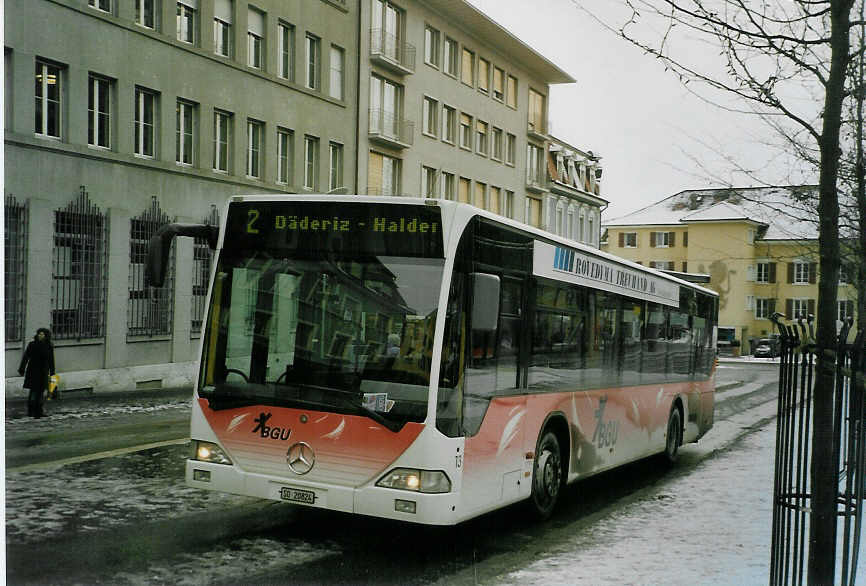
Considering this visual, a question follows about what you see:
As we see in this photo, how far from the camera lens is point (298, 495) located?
689cm

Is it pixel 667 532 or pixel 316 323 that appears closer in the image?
pixel 316 323

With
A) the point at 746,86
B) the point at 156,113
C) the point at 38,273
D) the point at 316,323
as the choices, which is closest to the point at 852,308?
the point at 746,86

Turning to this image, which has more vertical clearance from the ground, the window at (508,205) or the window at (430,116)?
the window at (430,116)

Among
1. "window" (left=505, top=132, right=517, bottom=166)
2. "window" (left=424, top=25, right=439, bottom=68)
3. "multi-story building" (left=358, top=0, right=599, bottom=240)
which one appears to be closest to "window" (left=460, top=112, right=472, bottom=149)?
"multi-story building" (left=358, top=0, right=599, bottom=240)

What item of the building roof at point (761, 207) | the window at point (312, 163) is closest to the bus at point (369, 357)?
the building roof at point (761, 207)

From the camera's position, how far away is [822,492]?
17.9ft

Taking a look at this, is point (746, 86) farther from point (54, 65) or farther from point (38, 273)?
point (54, 65)

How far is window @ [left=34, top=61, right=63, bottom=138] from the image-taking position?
58.2 ft

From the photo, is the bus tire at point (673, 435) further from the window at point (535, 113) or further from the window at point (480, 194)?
the window at point (480, 194)

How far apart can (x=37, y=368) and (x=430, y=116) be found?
66.1 feet

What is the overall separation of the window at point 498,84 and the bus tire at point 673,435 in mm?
10502

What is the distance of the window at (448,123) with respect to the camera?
32375 mm

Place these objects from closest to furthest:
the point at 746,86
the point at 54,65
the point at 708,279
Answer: the point at 746,86
the point at 708,279
the point at 54,65

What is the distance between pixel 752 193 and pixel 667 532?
3.09 m
